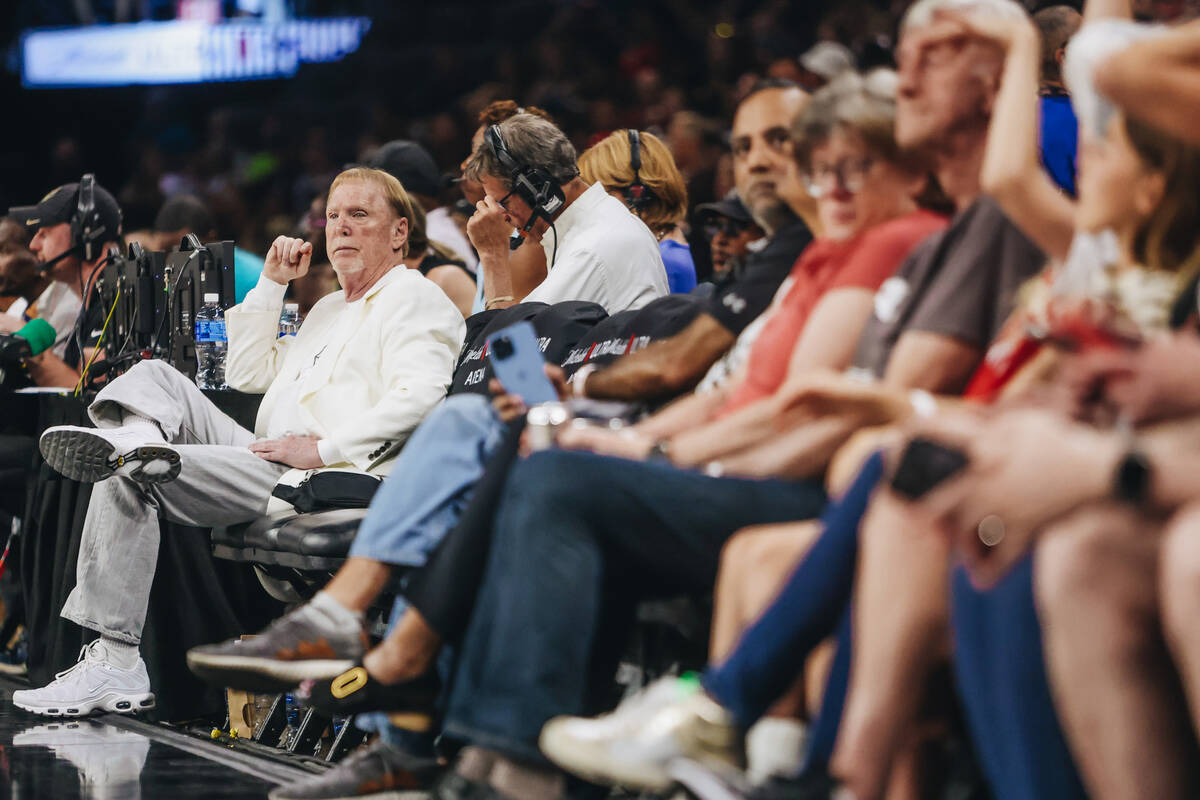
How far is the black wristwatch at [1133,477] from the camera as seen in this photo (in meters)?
1.38

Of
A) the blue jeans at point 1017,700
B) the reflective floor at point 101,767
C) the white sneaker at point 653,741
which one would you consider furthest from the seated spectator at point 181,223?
the blue jeans at point 1017,700

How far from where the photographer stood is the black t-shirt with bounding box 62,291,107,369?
15.9 ft

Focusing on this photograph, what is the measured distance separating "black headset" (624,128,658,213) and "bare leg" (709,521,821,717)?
7.99 feet

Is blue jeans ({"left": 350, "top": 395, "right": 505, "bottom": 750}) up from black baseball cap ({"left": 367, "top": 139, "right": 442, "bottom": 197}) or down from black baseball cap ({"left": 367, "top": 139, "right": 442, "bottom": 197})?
down

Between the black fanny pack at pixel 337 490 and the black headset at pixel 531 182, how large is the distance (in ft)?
2.94

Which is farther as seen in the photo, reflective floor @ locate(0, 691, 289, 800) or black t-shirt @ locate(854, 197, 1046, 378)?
reflective floor @ locate(0, 691, 289, 800)

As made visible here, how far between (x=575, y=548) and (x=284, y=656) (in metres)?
0.71

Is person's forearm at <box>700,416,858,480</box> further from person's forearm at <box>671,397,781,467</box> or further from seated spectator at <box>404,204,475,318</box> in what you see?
seated spectator at <box>404,204,475,318</box>

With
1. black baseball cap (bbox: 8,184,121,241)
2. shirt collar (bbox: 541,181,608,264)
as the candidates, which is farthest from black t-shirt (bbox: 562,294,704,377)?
black baseball cap (bbox: 8,184,121,241)

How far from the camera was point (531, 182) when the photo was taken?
3.85m

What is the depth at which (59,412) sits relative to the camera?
14.1 ft

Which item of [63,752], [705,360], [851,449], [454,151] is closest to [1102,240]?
[851,449]

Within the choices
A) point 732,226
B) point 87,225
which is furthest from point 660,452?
point 87,225

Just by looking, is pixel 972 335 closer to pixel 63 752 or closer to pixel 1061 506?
pixel 1061 506
